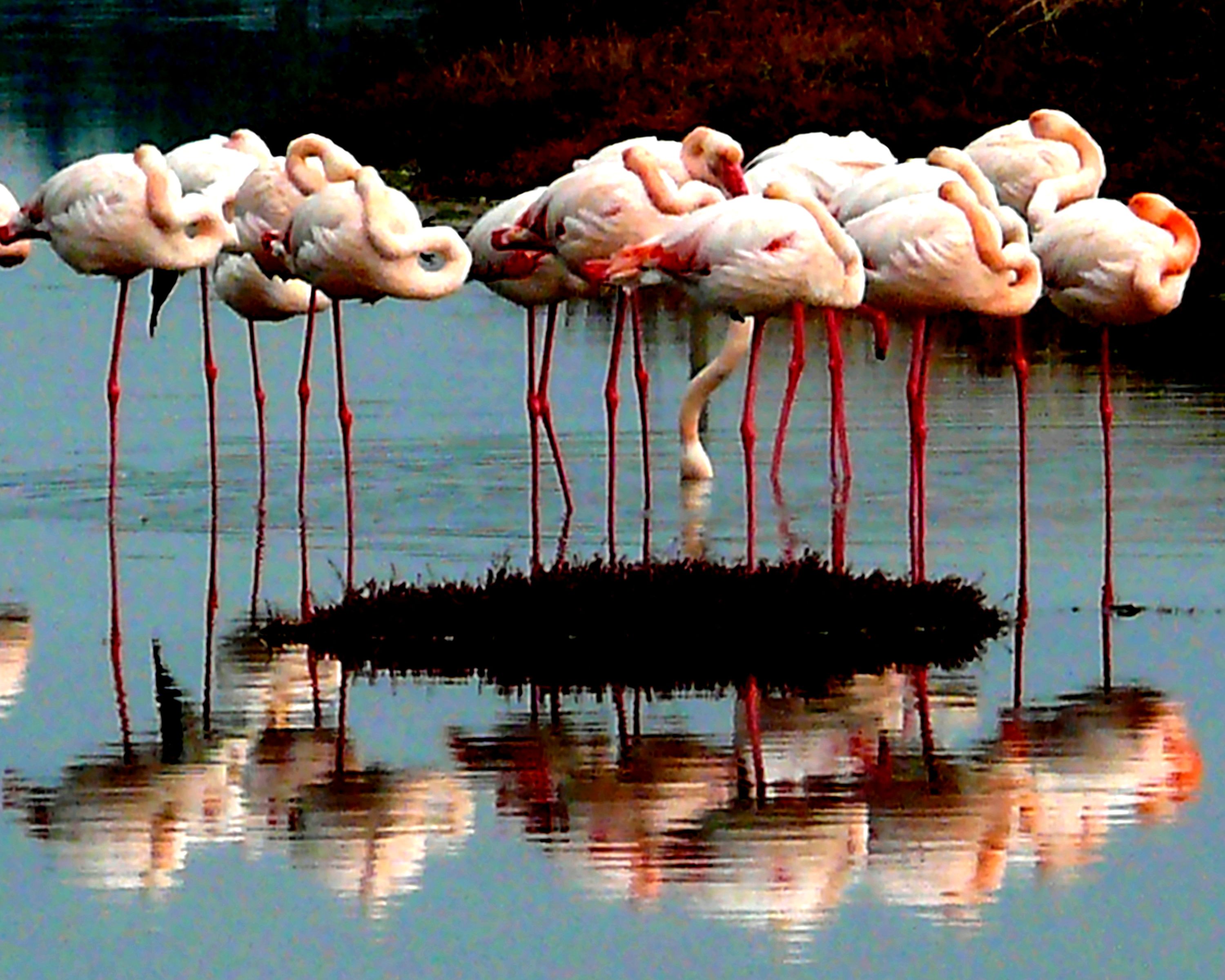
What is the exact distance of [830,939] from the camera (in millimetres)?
7535

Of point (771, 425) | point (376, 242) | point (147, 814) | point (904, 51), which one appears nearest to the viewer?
point (147, 814)

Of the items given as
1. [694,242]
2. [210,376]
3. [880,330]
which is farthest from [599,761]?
[210,376]

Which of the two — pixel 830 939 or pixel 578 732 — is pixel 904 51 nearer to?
pixel 578 732

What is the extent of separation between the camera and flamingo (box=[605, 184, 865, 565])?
42.3ft

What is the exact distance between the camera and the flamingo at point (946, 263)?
1309cm

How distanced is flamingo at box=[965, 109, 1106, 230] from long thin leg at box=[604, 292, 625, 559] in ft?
6.24

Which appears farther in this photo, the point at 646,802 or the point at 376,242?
the point at 376,242

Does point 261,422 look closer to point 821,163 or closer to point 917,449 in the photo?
point 821,163

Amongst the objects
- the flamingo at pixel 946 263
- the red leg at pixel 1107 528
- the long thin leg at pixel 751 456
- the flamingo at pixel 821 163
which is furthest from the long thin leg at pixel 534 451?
the red leg at pixel 1107 528

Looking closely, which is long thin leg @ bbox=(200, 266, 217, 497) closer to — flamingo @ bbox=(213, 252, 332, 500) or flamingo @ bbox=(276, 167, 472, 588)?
flamingo @ bbox=(213, 252, 332, 500)

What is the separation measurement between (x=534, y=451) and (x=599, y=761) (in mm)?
5054

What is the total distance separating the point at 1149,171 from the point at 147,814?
20527mm

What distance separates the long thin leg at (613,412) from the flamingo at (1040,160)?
1.90 meters

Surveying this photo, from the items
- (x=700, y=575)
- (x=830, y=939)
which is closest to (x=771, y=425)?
(x=700, y=575)
